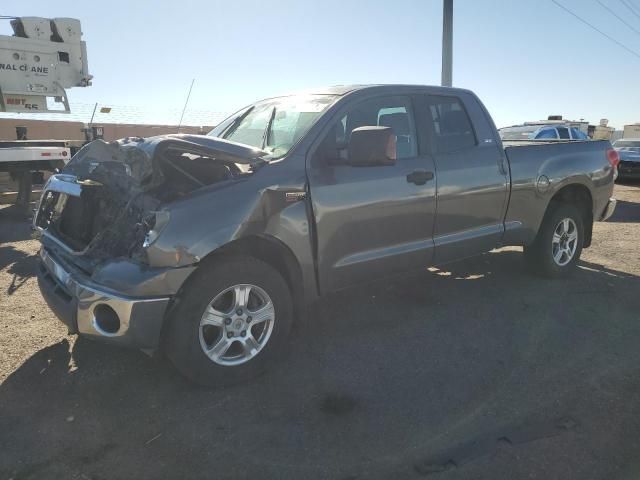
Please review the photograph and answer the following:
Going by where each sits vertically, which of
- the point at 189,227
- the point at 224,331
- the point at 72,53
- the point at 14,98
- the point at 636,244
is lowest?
the point at 636,244

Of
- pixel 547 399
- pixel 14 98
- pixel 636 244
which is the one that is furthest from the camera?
pixel 14 98

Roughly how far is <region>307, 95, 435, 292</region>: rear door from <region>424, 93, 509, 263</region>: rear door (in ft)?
0.61

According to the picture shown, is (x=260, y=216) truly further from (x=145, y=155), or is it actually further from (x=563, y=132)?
(x=563, y=132)

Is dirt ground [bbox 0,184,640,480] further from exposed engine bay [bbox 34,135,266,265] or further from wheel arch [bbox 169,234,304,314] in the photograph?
exposed engine bay [bbox 34,135,266,265]

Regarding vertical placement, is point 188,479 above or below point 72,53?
below

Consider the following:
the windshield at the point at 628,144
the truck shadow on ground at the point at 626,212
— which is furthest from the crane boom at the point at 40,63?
the windshield at the point at 628,144

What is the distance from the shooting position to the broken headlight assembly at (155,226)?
115 inches

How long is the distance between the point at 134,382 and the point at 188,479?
44.4 inches

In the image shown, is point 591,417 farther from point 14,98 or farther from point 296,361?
point 14,98

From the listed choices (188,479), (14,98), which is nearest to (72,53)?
(14,98)

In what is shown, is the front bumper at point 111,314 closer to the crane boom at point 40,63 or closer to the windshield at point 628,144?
the crane boom at point 40,63

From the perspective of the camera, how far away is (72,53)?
33.9ft

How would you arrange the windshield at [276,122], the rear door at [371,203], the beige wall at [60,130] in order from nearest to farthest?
the rear door at [371,203] < the windshield at [276,122] < the beige wall at [60,130]

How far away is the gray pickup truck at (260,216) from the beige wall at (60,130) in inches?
528
